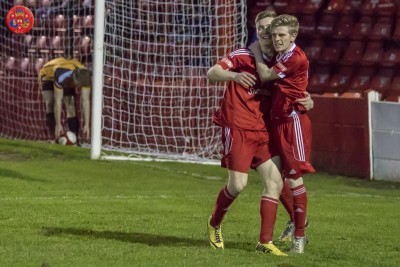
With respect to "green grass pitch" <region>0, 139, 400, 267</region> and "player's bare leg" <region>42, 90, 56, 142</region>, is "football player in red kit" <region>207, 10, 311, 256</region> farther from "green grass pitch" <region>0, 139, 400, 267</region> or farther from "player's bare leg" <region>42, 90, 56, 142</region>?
"player's bare leg" <region>42, 90, 56, 142</region>

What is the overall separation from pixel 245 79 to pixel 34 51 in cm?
1332

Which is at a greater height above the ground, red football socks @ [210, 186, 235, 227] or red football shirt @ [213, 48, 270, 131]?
red football shirt @ [213, 48, 270, 131]

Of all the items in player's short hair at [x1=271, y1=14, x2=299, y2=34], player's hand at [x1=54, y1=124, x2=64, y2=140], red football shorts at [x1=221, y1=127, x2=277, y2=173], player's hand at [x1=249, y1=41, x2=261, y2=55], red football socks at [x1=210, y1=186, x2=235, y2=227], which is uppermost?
player's short hair at [x1=271, y1=14, x2=299, y2=34]

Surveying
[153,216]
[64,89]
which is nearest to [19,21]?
[64,89]

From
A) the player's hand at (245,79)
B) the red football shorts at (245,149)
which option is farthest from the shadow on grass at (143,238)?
the player's hand at (245,79)

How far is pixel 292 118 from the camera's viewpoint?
29.2 feet

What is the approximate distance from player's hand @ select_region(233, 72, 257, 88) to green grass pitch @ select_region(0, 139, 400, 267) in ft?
3.89

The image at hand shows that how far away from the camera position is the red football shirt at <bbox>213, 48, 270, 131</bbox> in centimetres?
895

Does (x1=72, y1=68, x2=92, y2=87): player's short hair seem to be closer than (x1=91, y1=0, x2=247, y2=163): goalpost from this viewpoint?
No

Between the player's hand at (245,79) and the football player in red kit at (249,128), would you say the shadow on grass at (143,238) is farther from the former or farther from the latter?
the player's hand at (245,79)

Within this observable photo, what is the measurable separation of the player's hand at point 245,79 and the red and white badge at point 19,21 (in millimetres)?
8579

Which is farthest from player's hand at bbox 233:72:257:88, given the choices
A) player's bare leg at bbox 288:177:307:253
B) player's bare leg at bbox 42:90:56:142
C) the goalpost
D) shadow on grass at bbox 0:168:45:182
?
player's bare leg at bbox 42:90:56:142

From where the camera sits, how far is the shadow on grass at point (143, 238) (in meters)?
9.38

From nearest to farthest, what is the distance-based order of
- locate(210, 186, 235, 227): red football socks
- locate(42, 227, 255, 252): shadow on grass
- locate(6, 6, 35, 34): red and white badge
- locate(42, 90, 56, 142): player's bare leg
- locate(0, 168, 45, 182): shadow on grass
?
locate(210, 186, 235, 227): red football socks, locate(42, 227, 255, 252): shadow on grass, locate(0, 168, 45, 182): shadow on grass, locate(6, 6, 35, 34): red and white badge, locate(42, 90, 56, 142): player's bare leg
